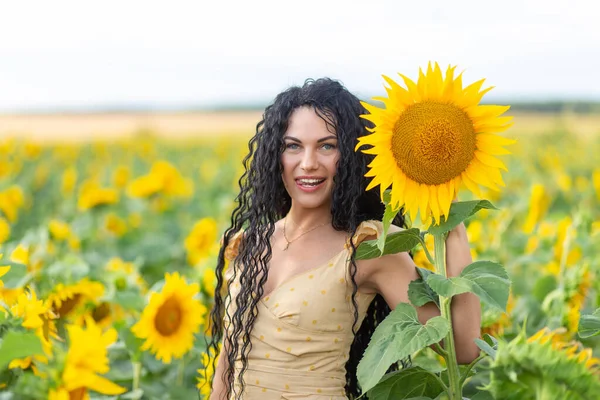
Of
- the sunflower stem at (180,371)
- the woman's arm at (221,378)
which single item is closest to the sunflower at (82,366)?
the woman's arm at (221,378)

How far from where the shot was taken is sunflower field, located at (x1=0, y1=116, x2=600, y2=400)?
1341 millimetres

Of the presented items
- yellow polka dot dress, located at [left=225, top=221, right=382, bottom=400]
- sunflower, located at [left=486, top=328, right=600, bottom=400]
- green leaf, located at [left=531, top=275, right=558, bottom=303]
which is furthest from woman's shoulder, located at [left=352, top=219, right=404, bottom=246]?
green leaf, located at [left=531, top=275, right=558, bottom=303]

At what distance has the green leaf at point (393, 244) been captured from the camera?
67.2 inches

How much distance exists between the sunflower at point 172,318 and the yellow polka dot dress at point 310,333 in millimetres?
619

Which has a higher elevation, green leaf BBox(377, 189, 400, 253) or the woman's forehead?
the woman's forehead

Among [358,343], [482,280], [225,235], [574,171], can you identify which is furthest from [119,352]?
[574,171]

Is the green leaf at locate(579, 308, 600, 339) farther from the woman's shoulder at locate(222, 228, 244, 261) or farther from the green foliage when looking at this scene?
the woman's shoulder at locate(222, 228, 244, 261)

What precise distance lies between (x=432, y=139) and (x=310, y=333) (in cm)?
59

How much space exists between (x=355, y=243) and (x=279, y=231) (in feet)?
0.97

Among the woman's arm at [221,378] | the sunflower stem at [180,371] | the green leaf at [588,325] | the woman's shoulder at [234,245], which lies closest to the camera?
the green leaf at [588,325]

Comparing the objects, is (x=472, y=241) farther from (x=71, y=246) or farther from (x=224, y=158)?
(x=224, y=158)

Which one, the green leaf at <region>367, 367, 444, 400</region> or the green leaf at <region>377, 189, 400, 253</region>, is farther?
the green leaf at <region>367, 367, 444, 400</region>

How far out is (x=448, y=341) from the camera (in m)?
1.71

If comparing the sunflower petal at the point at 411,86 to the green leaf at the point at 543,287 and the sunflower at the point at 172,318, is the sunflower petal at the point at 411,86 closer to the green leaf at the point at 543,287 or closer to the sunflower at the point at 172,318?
the sunflower at the point at 172,318
